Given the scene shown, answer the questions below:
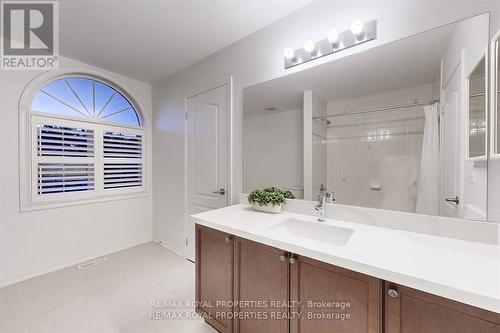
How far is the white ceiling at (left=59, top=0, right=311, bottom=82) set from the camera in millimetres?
1695

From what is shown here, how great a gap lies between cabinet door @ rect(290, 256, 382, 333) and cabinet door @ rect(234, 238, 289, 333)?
68 mm

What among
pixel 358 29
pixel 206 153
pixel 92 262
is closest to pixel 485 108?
pixel 358 29

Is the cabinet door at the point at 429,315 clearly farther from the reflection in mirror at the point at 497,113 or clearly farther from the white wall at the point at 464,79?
the reflection in mirror at the point at 497,113

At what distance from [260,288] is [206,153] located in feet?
5.25

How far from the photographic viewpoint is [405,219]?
4.20ft

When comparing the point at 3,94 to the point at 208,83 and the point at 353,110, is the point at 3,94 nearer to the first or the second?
the point at 208,83

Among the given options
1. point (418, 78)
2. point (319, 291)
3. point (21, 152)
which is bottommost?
point (319, 291)

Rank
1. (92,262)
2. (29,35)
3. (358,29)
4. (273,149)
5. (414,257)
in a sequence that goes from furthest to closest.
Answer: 1. (92,262)
2. (29,35)
3. (273,149)
4. (358,29)
5. (414,257)

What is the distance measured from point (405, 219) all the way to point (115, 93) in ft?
11.9

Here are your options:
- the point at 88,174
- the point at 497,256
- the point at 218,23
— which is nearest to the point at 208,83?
the point at 218,23

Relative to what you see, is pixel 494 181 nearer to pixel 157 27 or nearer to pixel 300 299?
pixel 300 299

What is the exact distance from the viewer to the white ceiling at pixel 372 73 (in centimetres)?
123

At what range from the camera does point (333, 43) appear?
1.50m

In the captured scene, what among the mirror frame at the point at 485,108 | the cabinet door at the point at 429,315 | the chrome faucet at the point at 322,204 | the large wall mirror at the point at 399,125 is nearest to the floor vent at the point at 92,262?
the large wall mirror at the point at 399,125
